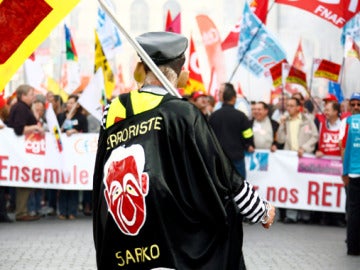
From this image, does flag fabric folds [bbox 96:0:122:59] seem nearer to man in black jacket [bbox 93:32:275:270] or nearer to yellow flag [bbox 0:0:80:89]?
yellow flag [bbox 0:0:80:89]

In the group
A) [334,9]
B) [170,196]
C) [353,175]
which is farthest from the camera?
[334,9]

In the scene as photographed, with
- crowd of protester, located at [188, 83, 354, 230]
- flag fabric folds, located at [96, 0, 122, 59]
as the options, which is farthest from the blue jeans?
flag fabric folds, located at [96, 0, 122, 59]

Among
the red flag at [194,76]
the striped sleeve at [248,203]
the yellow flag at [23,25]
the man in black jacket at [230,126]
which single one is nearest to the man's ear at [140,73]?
the striped sleeve at [248,203]

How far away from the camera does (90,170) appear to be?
1574 cm

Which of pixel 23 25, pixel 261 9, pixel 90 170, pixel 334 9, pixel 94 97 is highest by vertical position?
pixel 261 9

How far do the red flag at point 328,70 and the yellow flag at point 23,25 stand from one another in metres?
11.3

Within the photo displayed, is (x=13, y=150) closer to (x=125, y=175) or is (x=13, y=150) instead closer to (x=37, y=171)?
(x=37, y=171)

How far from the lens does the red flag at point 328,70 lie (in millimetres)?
16391

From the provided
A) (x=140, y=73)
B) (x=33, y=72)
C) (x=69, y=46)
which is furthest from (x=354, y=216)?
(x=69, y=46)

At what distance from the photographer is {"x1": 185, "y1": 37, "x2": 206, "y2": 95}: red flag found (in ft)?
63.2

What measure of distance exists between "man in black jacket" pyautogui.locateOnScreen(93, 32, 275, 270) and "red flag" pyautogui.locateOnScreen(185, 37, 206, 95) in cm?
1472

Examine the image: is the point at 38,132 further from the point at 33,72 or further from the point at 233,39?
the point at 233,39

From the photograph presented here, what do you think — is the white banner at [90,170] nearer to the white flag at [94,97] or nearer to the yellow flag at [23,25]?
the white flag at [94,97]

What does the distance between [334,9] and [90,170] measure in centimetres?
441
